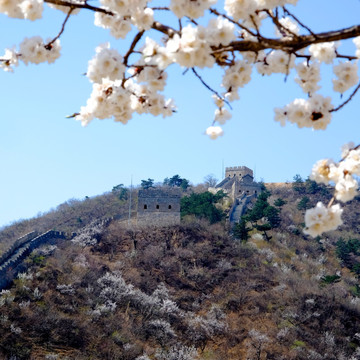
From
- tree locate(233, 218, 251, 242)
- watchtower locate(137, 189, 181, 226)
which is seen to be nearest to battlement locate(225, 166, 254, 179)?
tree locate(233, 218, 251, 242)

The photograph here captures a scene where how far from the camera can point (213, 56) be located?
2816 mm

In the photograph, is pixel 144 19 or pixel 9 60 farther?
pixel 9 60

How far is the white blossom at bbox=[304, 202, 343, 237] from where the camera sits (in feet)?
8.73

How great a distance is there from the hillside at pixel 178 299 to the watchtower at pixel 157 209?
3.24ft

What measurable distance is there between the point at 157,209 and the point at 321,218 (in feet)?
115

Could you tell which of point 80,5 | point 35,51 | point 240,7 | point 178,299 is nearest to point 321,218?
point 240,7

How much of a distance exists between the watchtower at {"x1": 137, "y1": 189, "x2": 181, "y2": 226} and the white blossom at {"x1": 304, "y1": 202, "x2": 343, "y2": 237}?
113ft

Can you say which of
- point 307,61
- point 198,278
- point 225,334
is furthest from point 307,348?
point 307,61

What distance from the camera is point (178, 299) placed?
28469mm

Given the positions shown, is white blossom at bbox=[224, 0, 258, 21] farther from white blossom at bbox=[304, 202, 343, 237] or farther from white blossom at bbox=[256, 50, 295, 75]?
white blossom at bbox=[304, 202, 343, 237]

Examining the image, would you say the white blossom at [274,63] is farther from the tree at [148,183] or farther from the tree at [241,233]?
the tree at [148,183]

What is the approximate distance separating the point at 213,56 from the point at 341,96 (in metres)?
0.83

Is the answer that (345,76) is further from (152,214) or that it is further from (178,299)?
(152,214)

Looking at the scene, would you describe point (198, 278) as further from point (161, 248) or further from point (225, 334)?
point (225, 334)
